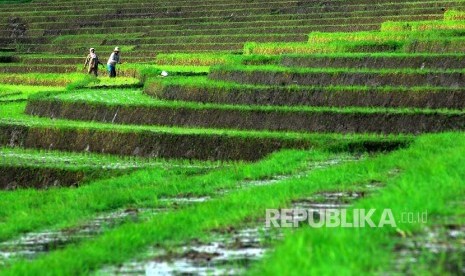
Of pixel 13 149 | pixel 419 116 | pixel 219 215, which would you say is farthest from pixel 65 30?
pixel 219 215

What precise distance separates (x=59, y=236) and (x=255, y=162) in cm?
485

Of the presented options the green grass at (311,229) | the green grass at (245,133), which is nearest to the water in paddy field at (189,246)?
the green grass at (311,229)

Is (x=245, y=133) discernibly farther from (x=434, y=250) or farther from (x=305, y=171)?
(x=434, y=250)

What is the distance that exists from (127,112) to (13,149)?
1926 millimetres

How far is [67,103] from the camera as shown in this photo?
1711 cm

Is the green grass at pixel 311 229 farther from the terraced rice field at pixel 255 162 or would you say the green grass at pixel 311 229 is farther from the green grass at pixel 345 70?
the green grass at pixel 345 70

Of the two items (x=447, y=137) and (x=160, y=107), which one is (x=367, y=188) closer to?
(x=447, y=137)

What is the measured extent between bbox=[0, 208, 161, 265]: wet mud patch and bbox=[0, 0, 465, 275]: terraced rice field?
27 millimetres

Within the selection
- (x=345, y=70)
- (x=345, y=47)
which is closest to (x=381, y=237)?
(x=345, y=70)

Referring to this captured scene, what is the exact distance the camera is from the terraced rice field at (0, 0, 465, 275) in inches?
199

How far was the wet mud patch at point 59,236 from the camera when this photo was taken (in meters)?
6.09

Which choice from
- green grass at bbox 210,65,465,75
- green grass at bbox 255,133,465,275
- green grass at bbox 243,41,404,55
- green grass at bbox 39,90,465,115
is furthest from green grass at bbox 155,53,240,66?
green grass at bbox 255,133,465,275

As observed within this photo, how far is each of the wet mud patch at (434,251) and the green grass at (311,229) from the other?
6 centimetres

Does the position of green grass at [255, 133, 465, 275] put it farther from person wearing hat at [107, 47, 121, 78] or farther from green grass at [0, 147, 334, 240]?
person wearing hat at [107, 47, 121, 78]
